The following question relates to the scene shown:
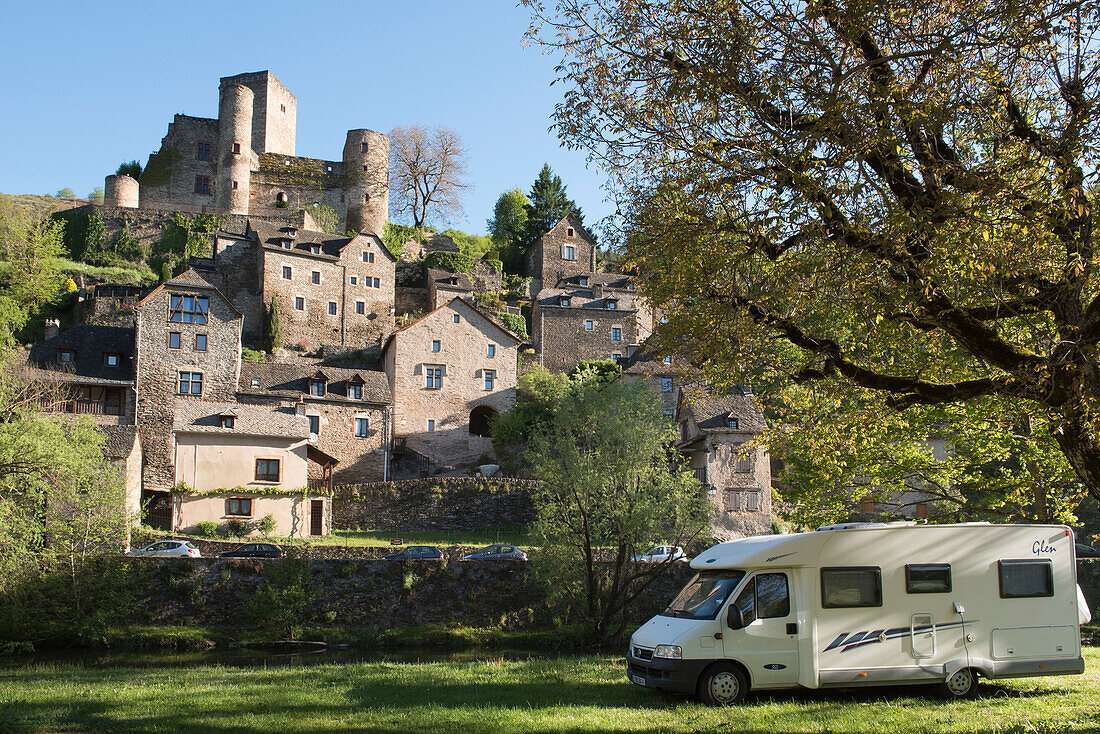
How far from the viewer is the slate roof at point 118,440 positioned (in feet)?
114

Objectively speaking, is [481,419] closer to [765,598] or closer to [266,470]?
[266,470]

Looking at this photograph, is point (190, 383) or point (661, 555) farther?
point (190, 383)

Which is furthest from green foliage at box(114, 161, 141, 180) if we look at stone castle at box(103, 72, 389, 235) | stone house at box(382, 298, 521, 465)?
stone house at box(382, 298, 521, 465)

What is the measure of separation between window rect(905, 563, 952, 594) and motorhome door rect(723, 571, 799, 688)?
6.49 ft

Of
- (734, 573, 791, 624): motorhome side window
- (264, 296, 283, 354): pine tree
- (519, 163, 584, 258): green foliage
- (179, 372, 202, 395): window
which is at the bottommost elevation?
(734, 573, 791, 624): motorhome side window

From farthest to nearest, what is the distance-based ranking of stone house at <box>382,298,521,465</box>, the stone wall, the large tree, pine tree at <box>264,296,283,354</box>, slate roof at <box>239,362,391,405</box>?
1. pine tree at <box>264,296,283,354</box>
2. stone house at <box>382,298,521,465</box>
3. slate roof at <box>239,362,391,405</box>
4. the stone wall
5. the large tree

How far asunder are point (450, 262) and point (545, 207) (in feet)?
49.4

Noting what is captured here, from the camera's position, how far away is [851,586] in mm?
12531

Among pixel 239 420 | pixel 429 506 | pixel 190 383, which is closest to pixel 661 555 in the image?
pixel 429 506

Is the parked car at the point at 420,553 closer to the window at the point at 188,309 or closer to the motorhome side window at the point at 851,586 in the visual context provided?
the window at the point at 188,309

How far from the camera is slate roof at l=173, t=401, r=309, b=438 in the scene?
39656 mm

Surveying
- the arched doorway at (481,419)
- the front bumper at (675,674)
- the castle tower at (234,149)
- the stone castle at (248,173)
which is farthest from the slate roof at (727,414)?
the castle tower at (234,149)

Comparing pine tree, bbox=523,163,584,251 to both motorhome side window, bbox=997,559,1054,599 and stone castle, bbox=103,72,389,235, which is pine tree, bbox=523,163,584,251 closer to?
stone castle, bbox=103,72,389,235

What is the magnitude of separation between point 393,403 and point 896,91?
44497 mm
